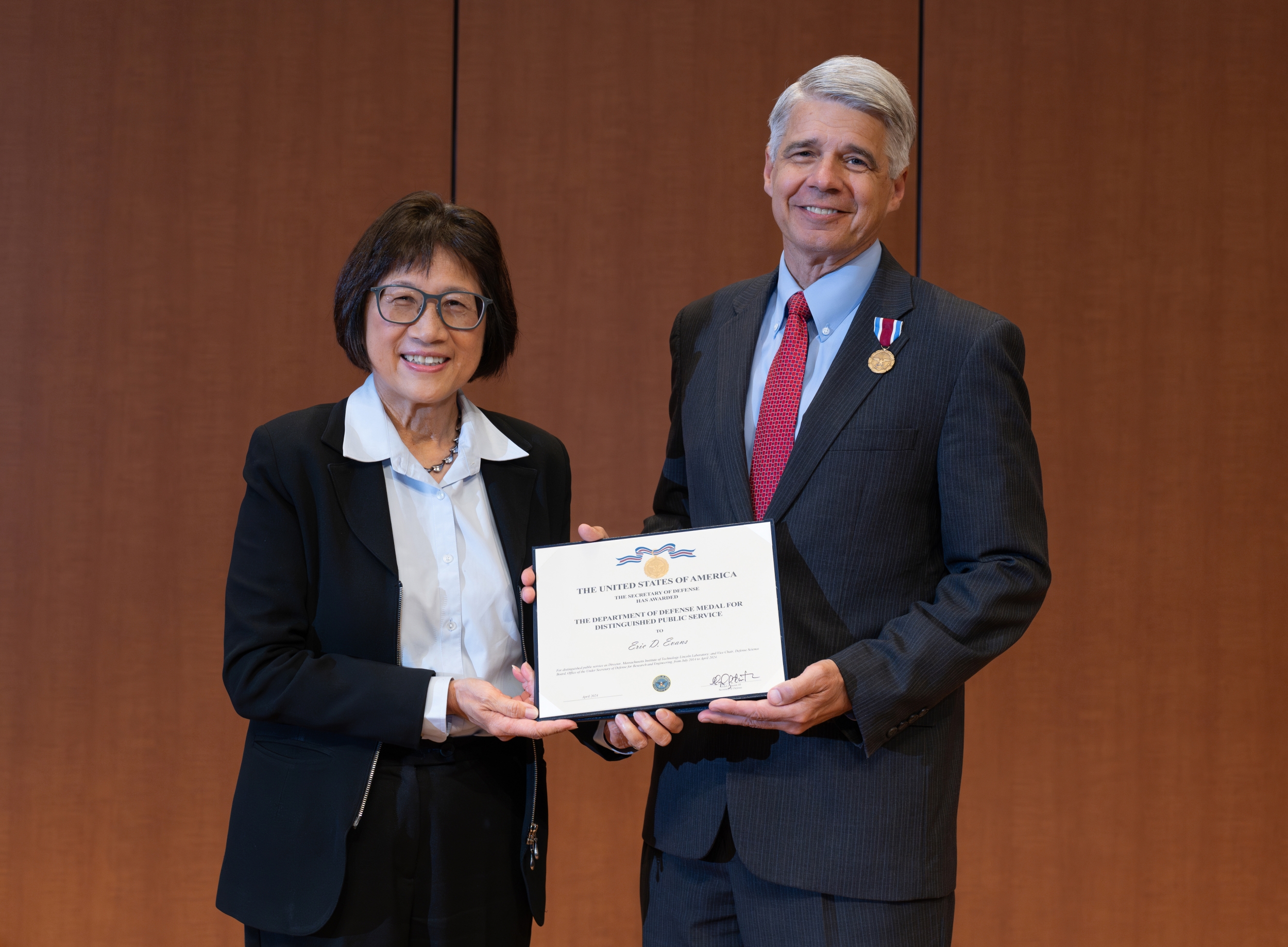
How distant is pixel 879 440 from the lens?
1478 mm

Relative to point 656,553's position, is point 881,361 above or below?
above

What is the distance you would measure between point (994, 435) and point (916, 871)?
610 mm

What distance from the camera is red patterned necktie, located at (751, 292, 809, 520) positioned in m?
1.54

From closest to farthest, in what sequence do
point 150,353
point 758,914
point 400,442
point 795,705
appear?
point 795,705
point 758,914
point 400,442
point 150,353

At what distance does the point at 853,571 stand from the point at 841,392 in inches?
10.0

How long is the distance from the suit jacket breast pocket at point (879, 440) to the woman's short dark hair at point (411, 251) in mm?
582

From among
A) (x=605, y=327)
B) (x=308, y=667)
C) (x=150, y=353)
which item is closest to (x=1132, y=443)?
(x=605, y=327)

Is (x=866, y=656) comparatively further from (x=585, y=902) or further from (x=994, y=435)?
(x=585, y=902)

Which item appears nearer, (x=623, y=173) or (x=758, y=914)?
(x=758, y=914)

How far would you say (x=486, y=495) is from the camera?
64.5 inches

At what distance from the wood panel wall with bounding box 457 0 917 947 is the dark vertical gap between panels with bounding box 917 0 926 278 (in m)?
0.02

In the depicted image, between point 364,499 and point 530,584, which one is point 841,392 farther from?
point 364,499

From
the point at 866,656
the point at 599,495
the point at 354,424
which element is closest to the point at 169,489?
the point at 599,495

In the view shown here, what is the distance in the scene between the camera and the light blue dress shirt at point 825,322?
5.18 ft
